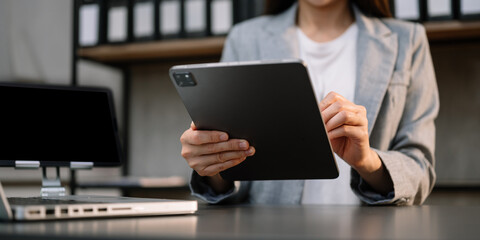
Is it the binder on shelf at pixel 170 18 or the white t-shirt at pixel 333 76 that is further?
the binder on shelf at pixel 170 18

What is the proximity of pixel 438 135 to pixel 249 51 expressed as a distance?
94 centimetres

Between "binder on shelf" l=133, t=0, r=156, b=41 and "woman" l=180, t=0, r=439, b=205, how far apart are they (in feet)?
2.18

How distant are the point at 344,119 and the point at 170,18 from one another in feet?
4.07

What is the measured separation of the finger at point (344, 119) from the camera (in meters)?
0.82

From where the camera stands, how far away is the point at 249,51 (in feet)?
4.46

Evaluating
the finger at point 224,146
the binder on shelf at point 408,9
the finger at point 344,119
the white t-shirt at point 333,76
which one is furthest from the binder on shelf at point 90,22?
the finger at point 344,119

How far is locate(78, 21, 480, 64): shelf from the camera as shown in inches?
67.6

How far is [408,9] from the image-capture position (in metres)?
1.75

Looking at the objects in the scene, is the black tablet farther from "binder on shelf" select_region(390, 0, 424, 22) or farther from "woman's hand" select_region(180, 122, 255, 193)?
"binder on shelf" select_region(390, 0, 424, 22)

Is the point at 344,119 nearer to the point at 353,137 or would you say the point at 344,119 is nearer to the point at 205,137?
the point at 353,137

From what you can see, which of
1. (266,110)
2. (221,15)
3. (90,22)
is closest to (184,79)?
(266,110)

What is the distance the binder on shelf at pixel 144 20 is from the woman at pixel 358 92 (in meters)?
0.66

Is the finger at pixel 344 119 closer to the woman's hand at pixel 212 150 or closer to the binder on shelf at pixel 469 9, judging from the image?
the woman's hand at pixel 212 150

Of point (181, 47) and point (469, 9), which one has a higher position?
point (469, 9)
